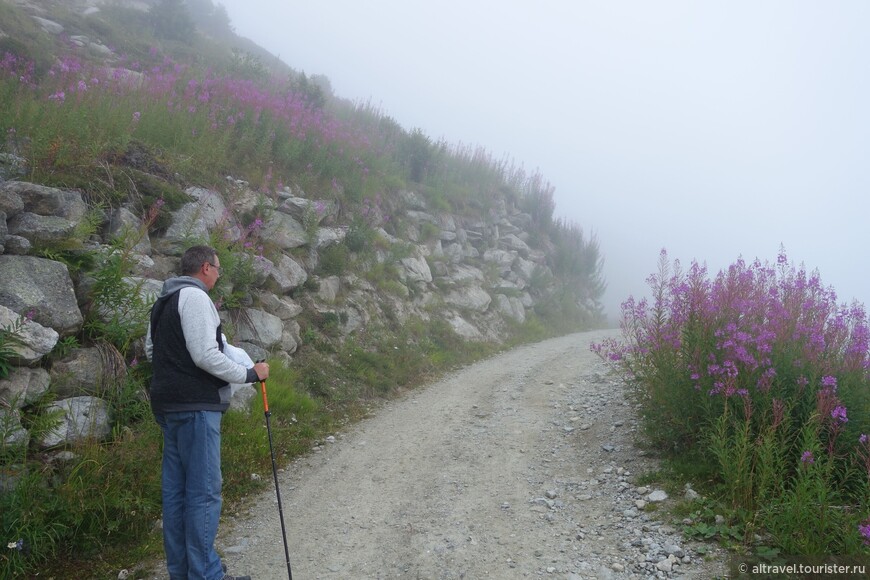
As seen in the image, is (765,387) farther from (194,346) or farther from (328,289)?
(328,289)

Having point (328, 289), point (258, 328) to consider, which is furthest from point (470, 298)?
point (258, 328)

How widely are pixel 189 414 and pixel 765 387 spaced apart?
5.45m

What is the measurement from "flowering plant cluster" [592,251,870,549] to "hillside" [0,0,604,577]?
5064 millimetres

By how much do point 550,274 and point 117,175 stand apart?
17970mm

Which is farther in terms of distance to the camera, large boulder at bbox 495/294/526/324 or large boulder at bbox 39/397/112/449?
large boulder at bbox 495/294/526/324

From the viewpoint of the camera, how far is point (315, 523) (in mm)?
5152

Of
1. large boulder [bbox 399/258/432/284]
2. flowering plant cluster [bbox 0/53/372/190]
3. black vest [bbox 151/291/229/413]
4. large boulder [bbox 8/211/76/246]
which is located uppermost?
flowering plant cluster [bbox 0/53/372/190]

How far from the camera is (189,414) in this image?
151 inches

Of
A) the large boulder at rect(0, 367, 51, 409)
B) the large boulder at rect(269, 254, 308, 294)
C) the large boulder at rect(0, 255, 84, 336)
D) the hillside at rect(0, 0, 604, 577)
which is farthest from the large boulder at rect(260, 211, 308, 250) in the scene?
the large boulder at rect(0, 367, 51, 409)

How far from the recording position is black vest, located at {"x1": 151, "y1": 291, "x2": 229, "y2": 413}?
382cm

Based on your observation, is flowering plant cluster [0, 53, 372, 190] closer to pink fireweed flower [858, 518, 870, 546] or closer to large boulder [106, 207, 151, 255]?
large boulder [106, 207, 151, 255]

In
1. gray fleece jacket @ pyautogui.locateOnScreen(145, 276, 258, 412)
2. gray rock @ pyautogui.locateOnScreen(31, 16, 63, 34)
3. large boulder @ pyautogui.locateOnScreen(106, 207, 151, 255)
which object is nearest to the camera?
gray fleece jacket @ pyautogui.locateOnScreen(145, 276, 258, 412)

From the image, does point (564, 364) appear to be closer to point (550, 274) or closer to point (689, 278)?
point (689, 278)

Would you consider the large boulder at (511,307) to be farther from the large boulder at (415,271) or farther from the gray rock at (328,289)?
the gray rock at (328,289)
